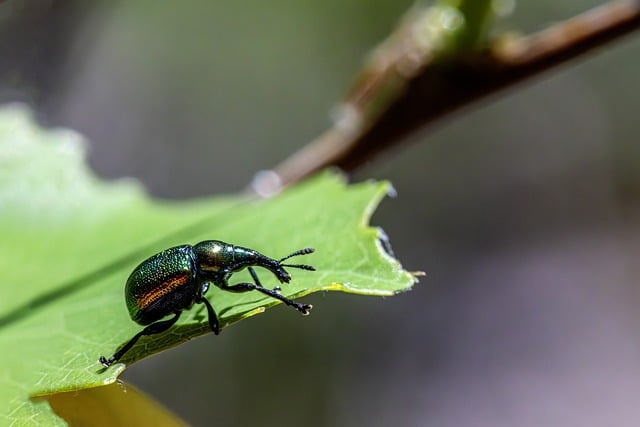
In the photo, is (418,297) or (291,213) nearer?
(291,213)

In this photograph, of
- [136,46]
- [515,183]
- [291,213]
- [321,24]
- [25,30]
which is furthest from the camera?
[136,46]

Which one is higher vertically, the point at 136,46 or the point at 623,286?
the point at 136,46

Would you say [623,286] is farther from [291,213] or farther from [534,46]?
[291,213]

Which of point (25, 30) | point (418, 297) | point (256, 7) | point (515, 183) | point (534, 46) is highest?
Result: point (256, 7)

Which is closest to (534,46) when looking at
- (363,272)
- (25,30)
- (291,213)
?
(291,213)

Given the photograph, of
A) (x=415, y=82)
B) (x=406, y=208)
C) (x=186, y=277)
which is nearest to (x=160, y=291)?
(x=186, y=277)

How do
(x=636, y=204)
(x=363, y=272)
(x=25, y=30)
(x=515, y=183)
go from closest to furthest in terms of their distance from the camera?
(x=363, y=272) → (x=25, y=30) → (x=636, y=204) → (x=515, y=183)
